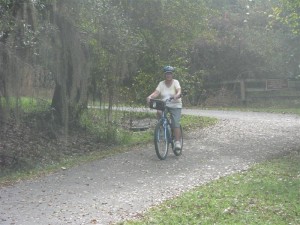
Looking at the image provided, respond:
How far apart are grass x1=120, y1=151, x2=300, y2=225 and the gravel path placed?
0.37m

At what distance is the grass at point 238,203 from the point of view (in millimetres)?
6715

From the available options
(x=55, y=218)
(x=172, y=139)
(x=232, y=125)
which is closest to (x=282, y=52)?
(x=232, y=125)

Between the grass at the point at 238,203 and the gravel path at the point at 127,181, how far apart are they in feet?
1.22

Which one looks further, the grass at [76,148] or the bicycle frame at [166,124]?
the bicycle frame at [166,124]

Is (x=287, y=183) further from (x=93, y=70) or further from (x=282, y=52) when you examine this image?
(x=282, y=52)

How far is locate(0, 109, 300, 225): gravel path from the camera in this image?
23.8 feet

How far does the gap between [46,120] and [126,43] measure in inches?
110

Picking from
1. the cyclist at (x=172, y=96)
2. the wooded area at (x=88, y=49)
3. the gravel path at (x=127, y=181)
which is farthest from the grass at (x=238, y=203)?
the wooded area at (x=88, y=49)

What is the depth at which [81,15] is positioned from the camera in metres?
11.5

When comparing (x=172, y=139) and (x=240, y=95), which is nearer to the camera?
(x=172, y=139)

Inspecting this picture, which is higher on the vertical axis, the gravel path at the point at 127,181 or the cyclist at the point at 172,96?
the cyclist at the point at 172,96

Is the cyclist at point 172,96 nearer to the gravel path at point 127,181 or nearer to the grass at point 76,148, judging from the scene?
the gravel path at point 127,181

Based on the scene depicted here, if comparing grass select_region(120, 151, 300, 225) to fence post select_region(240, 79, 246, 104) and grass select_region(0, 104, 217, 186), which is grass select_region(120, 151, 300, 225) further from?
fence post select_region(240, 79, 246, 104)

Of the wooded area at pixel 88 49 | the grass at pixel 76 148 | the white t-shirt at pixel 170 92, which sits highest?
the wooded area at pixel 88 49
